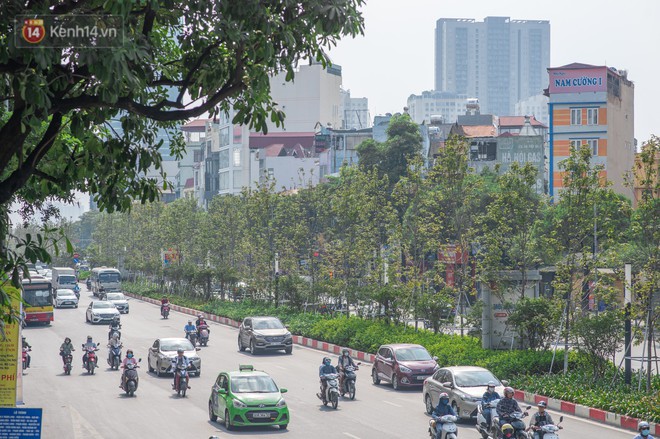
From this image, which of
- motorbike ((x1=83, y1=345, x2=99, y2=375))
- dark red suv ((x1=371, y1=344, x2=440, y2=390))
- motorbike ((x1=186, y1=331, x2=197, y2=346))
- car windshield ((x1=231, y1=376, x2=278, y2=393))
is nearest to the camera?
car windshield ((x1=231, y1=376, x2=278, y2=393))

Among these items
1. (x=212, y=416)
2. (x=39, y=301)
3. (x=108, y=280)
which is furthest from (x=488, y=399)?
(x=108, y=280)

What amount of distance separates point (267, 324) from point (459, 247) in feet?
31.1

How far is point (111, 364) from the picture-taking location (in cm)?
3744

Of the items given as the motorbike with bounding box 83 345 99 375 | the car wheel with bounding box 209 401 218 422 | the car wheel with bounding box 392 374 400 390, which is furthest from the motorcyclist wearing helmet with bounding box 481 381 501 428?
the motorbike with bounding box 83 345 99 375

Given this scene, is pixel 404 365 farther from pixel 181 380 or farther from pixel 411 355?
pixel 181 380

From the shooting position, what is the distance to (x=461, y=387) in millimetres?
24453

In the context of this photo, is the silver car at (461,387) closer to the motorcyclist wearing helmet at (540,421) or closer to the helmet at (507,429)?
the motorcyclist wearing helmet at (540,421)

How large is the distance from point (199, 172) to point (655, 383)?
418ft

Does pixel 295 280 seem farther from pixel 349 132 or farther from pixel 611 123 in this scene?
pixel 349 132

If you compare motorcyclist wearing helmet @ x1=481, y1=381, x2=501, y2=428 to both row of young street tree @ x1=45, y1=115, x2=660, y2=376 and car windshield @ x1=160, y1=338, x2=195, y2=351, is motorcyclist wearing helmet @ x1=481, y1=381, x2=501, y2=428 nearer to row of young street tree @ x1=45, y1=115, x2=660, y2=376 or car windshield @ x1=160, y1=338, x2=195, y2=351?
row of young street tree @ x1=45, y1=115, x2=660, y2=376

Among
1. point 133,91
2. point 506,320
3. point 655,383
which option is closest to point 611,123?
point 506,320

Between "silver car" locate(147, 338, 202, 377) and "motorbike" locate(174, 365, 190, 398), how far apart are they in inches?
166

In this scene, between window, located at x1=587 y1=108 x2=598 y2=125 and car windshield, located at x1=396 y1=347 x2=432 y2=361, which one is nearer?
car windshield, located at x1=396 y1=347 x2=432 y2=361

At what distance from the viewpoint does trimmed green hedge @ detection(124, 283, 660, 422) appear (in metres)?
24.5
